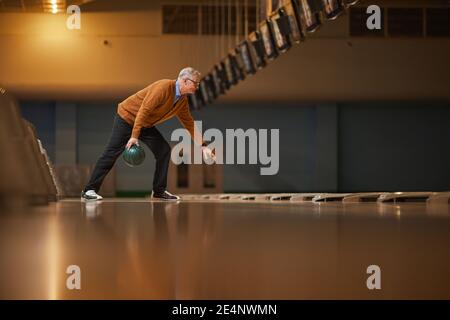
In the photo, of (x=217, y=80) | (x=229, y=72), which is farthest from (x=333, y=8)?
(x=217, y=80)

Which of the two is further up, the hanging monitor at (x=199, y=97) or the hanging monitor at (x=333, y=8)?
the hanging monitor at (x=199, y=97)

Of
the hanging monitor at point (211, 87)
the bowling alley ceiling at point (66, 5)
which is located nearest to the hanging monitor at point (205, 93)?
the hanging monitor at point (211, 87)

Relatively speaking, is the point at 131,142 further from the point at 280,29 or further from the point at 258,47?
the point at 258,47

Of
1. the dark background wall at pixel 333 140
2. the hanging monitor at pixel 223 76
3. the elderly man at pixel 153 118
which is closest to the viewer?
the elderly man at pixel 153 118

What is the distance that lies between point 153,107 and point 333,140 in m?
21.8

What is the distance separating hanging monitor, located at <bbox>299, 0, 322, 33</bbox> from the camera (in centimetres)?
1060

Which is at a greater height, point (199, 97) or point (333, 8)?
point (199, 97)

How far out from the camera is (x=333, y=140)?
97.6ft

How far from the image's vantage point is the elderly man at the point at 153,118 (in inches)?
330

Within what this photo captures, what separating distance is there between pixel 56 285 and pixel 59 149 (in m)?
28.9

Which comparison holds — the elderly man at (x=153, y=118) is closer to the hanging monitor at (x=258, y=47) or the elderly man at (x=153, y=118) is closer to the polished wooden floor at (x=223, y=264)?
the polished wooden floor at (x=223, y=264)

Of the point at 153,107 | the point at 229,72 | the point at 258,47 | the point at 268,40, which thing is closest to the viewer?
the point at 153,107

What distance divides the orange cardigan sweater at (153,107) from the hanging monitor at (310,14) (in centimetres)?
264

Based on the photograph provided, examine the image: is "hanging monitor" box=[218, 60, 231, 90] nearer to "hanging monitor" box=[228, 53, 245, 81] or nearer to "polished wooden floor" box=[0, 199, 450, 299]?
"hanging monitor" box=[228, 53, 245, 81]
